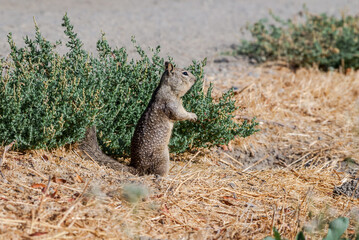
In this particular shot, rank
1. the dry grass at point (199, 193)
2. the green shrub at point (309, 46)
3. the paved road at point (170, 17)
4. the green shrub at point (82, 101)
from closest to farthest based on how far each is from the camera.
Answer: the dry grass at point (199, 193), the green shrub at point (82, 101), the green shrub at point (309, 46), the paved road at point (170, 17)

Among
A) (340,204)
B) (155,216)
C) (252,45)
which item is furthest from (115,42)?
(252,45)

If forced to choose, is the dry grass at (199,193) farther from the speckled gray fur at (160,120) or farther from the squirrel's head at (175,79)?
the squirrel's head at (175,79)

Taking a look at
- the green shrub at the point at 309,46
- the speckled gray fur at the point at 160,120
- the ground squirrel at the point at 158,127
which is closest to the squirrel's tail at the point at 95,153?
the ground squirrel at the point at 158,127

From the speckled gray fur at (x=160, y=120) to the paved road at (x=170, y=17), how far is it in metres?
2.39

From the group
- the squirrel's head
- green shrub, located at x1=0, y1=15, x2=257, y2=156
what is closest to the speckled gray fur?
the squirrel's head

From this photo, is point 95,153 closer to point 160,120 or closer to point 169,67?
point 160,120

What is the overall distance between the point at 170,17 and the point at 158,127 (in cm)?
696

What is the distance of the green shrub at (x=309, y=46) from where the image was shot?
25.1ft

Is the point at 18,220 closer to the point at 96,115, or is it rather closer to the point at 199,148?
the point at 96,115

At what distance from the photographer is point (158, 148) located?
396 centimetres

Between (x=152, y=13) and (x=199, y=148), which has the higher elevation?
(x=152, y=13)

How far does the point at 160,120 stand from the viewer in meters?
3.89

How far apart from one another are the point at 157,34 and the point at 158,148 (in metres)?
5.10

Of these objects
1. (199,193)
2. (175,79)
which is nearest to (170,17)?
(175,79)
